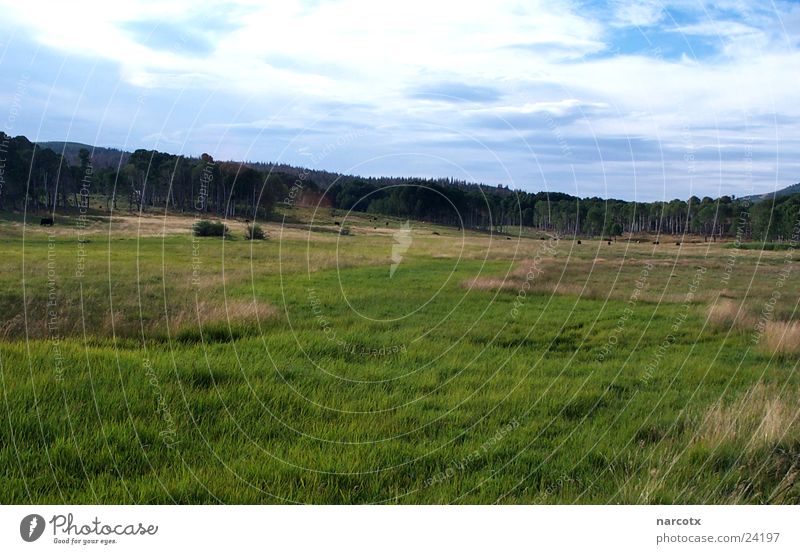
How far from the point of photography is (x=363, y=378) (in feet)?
22.3

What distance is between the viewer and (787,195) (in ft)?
24.1

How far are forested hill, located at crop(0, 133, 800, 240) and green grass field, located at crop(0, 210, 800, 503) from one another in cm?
39

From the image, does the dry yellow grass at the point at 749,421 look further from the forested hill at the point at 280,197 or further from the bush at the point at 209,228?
the bush at the point at 209,228

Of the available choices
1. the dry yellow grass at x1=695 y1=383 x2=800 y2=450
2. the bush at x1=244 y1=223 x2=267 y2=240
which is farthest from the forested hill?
the dry yellow grass at x1=695 y1=383 x2=800 y2=450

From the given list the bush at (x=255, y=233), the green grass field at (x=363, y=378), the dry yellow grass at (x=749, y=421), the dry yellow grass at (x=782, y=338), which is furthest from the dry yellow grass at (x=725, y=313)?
the bush at (x=255, y=233)

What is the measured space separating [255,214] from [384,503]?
488 cm

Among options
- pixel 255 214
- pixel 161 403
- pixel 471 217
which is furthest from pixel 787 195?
pixel 161 403

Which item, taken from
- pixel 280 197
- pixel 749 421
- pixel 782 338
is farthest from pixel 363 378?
pixel 782 338

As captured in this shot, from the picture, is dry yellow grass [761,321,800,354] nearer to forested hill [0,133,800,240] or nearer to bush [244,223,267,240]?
forested hill [0,133,800,240]

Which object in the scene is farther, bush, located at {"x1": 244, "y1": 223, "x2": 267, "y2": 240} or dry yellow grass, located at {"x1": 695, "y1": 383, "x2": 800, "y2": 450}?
bush, located at {"x1": 244, "y1": 223, "x2": 267, "y2": 240}

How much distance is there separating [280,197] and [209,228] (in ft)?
6.50

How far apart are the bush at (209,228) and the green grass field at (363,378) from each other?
0.15 meters

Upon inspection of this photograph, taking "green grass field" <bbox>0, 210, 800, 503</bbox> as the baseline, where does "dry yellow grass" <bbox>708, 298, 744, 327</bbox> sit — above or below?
above

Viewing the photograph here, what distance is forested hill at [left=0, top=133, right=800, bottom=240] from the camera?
7359 mm
